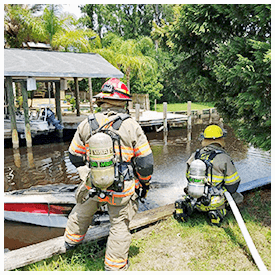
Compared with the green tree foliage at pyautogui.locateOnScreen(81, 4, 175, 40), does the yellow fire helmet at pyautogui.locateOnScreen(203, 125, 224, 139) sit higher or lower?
lower

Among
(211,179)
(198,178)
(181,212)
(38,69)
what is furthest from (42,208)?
(38,69)

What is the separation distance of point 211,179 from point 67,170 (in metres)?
7.82

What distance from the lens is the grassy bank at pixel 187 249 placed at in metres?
3.23

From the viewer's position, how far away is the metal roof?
39.3 feet

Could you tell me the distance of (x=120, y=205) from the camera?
3096 mm

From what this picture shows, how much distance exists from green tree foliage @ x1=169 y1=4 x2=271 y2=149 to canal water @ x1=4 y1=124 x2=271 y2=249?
134cm

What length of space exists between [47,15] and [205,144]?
21.5m

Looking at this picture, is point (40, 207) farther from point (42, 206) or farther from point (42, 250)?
point (42, 250)

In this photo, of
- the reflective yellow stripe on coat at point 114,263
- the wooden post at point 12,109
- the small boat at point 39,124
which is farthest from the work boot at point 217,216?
the small boat at point 39,124

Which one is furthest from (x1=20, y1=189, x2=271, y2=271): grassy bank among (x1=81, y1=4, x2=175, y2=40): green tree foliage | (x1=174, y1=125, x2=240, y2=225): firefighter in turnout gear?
(x1=81, y1=4, x2=175, y2=40): green tree foliage

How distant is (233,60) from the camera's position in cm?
425

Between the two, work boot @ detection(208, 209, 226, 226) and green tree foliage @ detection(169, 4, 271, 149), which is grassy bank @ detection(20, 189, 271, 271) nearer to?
work boot @ detection(208, 209, 226, 226)

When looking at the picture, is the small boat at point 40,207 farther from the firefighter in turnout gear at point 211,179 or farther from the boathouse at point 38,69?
the boathouse at point 38,69
